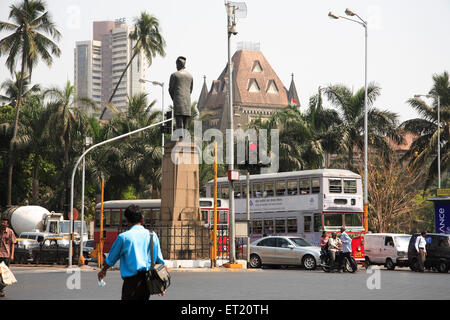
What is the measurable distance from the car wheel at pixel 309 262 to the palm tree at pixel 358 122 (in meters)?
18.7

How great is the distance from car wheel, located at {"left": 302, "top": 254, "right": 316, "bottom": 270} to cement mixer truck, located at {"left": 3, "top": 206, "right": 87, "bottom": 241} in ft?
70.4

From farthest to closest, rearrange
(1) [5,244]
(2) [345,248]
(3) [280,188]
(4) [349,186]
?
(3) [280,188]
(4) [349,186]
(2) [345,248]
(1) [5,244]

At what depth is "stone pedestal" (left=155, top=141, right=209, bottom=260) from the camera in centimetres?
2723

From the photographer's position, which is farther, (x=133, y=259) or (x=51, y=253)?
(x=51, y=253)

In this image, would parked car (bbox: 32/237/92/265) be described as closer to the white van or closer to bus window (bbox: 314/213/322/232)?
bus window (bbox: 314/213/322/232)

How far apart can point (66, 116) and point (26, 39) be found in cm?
685

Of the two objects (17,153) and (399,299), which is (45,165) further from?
(399,299)

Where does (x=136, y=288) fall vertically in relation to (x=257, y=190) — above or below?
below

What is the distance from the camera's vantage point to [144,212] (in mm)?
35906

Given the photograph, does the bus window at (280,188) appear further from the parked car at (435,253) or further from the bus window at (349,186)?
the parked car at (435,253)

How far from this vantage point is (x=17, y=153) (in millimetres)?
57938

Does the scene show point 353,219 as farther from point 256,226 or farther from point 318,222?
point 256,226

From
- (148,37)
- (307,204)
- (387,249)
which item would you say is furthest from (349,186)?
(148,37)
